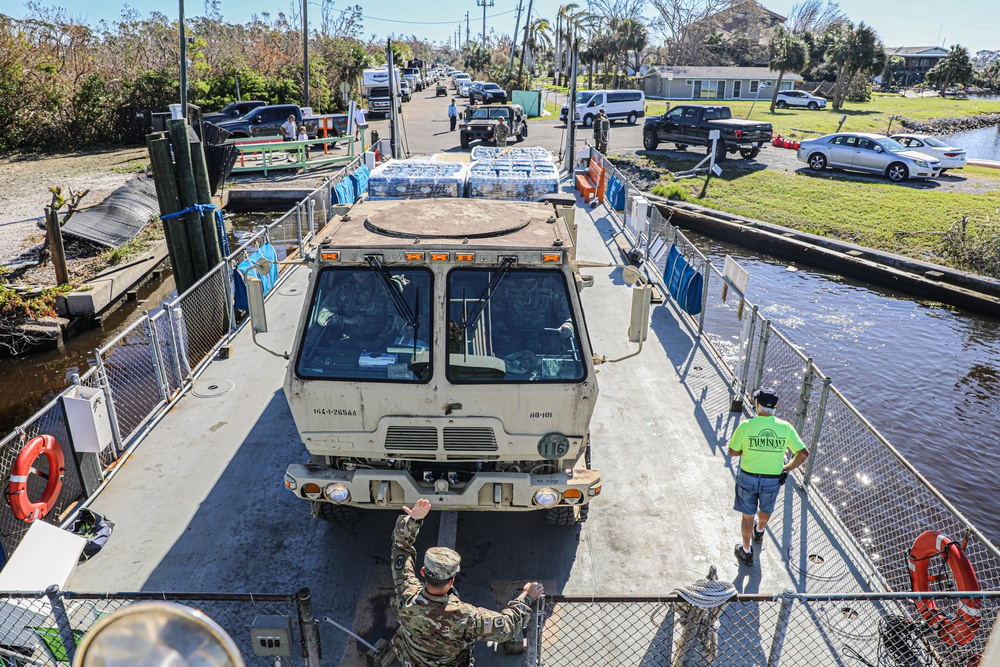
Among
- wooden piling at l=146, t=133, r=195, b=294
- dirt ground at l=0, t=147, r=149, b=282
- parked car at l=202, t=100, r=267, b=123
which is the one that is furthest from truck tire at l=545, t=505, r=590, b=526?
parked car at l=202, t=100, r=267, b=123

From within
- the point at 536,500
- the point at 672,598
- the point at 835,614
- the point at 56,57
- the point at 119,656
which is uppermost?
the point at 56,57

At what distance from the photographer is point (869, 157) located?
81.2 ft

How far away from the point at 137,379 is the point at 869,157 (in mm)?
24148

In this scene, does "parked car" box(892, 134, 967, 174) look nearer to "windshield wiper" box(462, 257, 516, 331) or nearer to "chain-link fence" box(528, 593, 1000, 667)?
"chain-link fence" box(528, 593, 1000, 667)

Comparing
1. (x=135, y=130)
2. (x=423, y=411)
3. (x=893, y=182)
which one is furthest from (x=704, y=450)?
(x=135, y=130)

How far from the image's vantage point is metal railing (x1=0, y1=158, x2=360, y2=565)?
648 cm

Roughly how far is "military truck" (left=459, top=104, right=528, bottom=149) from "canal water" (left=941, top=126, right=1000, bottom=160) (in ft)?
73.6

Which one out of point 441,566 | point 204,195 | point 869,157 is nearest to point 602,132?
point 869,157

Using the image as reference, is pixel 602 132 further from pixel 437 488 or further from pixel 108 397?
pixel 437 488

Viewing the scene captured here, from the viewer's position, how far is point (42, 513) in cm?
577

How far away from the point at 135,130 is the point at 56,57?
14.9 ft

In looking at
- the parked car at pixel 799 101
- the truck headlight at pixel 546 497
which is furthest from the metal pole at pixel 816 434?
the parked car at pixel 799 101

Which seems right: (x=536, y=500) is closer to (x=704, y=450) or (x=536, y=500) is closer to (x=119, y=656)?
(x=704, y=450)

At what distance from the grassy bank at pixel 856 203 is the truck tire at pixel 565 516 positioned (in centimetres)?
1447
